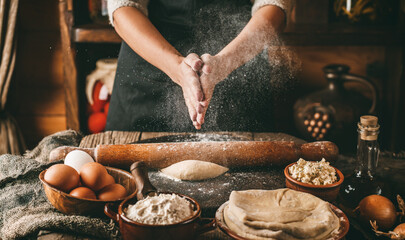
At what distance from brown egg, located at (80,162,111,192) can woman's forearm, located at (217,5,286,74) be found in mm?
722

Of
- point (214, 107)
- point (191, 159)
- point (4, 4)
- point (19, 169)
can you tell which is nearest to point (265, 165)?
point (191, 159)

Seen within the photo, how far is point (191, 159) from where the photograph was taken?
137 centimetres

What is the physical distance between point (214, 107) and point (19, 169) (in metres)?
0.92

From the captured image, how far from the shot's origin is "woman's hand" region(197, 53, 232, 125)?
1.47 meters

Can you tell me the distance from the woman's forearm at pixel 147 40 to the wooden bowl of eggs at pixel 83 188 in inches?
23.8

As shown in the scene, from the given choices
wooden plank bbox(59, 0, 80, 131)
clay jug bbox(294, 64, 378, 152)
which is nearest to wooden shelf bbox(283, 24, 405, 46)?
clay jug bbox(294, 64, 378, 152)

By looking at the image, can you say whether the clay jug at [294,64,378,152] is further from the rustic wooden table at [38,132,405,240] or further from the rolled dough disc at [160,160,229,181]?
the rolled dough disc at [160,160,229,181]

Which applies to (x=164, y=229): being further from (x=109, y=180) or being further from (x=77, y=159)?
(x=77, y=159)

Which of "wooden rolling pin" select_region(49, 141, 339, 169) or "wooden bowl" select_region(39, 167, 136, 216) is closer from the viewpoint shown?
"wooden bowl" select_region(39, 167, 136, 216)

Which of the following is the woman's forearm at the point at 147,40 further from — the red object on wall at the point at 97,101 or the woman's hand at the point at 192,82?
the red object on wall at the point at 97,101

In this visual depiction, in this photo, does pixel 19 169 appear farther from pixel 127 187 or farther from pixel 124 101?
pixel 124 101

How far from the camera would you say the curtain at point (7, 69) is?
2.57m

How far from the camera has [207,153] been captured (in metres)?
1.37

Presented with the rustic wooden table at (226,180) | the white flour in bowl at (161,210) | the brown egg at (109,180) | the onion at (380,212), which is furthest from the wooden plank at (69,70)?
the onion at (380,212)
